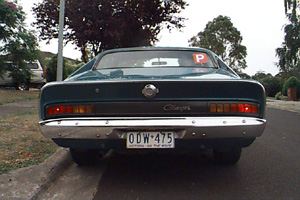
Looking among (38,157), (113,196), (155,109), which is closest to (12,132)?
(38,157)

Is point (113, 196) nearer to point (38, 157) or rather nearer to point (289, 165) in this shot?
point (38, 157)

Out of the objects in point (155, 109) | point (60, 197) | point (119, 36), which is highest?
point (119, 36)

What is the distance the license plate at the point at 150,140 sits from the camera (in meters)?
2.83

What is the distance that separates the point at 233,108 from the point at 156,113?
679 millimetres

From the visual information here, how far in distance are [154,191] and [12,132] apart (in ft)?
A: 10.1

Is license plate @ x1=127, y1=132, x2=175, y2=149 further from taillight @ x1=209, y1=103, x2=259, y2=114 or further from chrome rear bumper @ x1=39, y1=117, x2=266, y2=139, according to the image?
taillight @ x1=209, y1=103, x2=259, y2=114

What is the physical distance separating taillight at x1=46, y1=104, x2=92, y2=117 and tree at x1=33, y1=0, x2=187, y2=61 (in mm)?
11761

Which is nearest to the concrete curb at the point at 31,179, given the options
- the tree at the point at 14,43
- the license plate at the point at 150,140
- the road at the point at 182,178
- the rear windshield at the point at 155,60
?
the road at the point at 182,178

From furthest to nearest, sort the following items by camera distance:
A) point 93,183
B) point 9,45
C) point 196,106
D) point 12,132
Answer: point 9,45
point 12,132
point 93,183
point 196,106

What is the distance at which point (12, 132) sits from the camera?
5113 mm

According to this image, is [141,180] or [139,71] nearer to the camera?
[141,180]

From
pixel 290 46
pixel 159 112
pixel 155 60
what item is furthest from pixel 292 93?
pixel 159 112

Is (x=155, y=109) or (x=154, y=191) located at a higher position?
(x=155, y=109)

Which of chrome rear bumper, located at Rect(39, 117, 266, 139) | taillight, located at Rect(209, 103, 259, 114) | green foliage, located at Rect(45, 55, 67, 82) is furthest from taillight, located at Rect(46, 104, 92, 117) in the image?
green foliage, located at Rect(45, 55, 67, 82)
